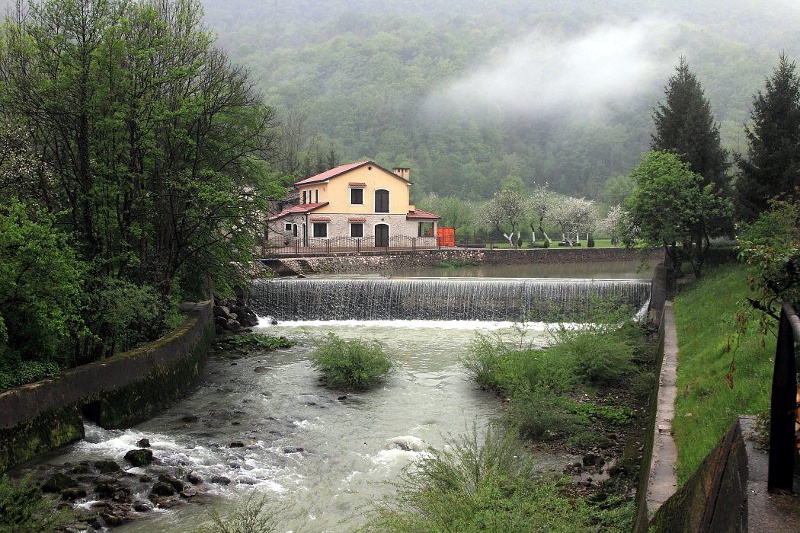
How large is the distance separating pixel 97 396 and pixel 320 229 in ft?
107

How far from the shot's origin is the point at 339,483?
8914 millimetres

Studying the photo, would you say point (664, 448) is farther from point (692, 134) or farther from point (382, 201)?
point (382, 201)

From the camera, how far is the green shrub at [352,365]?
1396 cm

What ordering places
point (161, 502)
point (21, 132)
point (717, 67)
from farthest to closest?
point (717, 67)
point (21, 132)
point (161, 502)

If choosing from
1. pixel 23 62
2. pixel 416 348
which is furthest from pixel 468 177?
pixel 23 62

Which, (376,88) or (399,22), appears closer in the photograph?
(376,88)

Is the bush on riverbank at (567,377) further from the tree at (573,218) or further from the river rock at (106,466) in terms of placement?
the tree at (573,218)

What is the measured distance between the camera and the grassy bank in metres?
5.96

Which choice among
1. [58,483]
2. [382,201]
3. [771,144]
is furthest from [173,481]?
[382,201]

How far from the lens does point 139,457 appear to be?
9086 millimetres

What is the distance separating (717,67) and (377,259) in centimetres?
11338

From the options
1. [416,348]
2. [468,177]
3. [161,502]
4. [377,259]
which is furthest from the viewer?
[468,177]

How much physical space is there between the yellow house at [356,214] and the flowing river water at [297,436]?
25.7 metres

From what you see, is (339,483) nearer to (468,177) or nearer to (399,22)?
(468,177)
